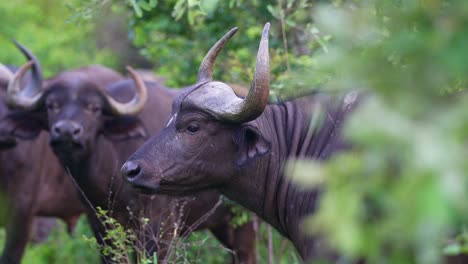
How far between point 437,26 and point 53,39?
12.8 meters

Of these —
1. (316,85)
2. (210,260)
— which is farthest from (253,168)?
(210,260)

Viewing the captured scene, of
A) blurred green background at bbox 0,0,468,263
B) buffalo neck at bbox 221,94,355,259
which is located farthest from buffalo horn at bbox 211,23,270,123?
blurred green background at bbox 0,0,468,263

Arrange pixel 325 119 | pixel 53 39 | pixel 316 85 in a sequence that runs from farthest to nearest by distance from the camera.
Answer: pixel 53 39, pixel 316 85, pixel 325 119

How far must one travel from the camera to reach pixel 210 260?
8.16 m

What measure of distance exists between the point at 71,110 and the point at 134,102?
2.23ft

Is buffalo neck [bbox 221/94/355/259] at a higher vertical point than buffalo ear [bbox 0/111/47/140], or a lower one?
higher

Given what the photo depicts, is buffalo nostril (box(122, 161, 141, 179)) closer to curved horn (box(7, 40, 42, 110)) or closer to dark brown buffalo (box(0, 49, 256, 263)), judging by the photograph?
dark brown buffalo (box(0, 49, 256, 263))

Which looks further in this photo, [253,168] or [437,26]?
[253,168]

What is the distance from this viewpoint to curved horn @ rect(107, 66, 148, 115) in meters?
7.29

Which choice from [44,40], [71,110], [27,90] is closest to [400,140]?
[71,110]

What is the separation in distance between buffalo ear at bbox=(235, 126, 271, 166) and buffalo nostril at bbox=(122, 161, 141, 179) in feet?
1.71

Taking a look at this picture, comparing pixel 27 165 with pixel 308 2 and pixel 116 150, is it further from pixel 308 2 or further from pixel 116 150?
pixel 308 2

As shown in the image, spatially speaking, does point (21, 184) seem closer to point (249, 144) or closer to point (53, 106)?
point (53, 106)

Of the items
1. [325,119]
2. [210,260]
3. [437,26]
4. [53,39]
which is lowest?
[53,39]
